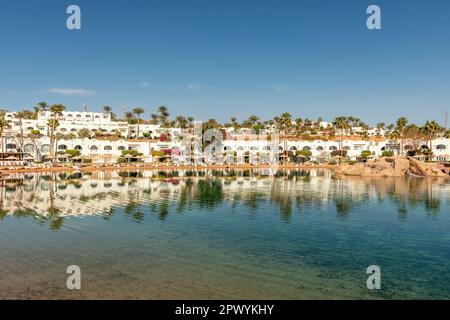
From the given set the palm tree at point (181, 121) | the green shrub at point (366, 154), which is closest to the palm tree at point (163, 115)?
the palm tree at point (181, 121)

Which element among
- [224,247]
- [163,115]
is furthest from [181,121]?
[224,247]

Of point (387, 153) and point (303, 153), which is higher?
point (303, 153)

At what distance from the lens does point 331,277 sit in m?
14.9

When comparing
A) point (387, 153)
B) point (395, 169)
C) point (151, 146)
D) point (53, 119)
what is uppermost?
point (53, 119)

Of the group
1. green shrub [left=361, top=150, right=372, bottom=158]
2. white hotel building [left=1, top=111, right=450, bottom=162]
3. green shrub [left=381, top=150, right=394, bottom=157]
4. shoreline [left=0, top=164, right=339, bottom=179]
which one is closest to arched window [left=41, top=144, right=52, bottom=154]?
white hotel building [left=1, top=111, right=450, bottom=162]

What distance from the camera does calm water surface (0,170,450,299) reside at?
13867 mm

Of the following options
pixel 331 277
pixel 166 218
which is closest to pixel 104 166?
pixel 166 218

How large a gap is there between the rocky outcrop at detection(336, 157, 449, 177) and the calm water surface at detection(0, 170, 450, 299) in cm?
3198

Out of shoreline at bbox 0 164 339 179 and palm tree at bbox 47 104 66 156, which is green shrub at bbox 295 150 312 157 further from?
palm tree at bbox 47 104 66 156

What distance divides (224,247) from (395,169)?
57771 mm

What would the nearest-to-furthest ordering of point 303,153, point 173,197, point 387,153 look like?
point 173,197 → point 387,153 → point 303,153

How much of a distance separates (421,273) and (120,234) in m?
16.8

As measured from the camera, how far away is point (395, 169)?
6694cm

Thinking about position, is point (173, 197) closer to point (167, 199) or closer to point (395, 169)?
point (167, 199)
